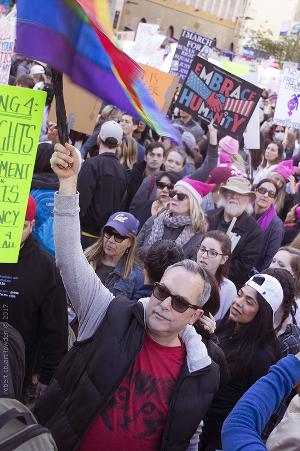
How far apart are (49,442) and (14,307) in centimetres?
175

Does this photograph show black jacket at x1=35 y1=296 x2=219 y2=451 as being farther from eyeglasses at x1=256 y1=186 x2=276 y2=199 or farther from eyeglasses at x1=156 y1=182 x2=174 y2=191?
eyeglasses at x1=256 y1=186 x2=276 y2=199

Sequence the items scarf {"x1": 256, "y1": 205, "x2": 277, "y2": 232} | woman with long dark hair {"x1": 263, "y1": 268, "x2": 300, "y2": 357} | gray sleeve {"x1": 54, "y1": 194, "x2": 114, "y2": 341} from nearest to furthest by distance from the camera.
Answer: gray sleeve {"x1": 54, "y1": 194, "x2": 114, "y2": 341} < woman with long dark hair {"x1": 263, "y1": 268, "x2": 300, "y2": 357} < scarf {"x1": 256, "y1": 205, "x2": 277, "y2": 232}

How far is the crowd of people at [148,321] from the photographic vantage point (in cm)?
254

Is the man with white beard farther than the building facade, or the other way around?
the building facade

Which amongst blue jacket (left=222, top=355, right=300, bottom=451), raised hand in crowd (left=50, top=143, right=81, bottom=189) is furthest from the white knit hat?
raised hand in crowd (left=50, top=143, right=81, bottom=189)

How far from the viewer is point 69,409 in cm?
257

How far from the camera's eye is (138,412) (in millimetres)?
2600

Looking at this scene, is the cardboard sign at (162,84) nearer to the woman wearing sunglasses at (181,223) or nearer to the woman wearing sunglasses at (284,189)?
the woman wearing sunglasses at (284,189)

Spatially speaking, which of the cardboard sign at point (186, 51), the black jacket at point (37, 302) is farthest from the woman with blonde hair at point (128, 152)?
the cardboard sign at point (186, 51)

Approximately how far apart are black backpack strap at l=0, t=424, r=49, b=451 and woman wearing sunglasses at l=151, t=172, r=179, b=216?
13.3ft

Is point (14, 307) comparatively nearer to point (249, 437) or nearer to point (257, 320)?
point (257, 320)

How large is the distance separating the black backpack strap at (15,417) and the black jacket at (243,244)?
410 cm

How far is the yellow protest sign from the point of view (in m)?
2.32

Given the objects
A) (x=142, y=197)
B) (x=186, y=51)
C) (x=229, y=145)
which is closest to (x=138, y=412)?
(x=142, y=197)
